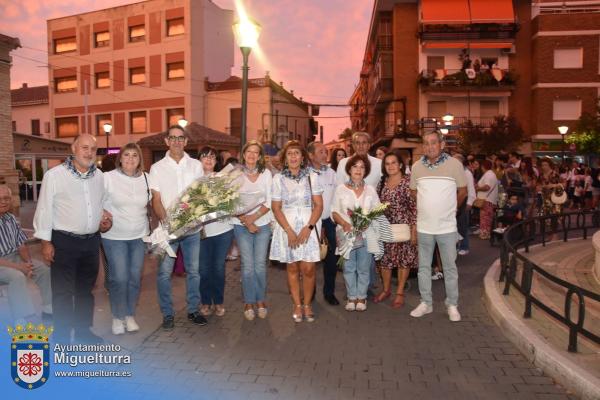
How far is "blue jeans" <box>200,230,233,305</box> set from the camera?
19.3 feet

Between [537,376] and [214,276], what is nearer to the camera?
[537,376]

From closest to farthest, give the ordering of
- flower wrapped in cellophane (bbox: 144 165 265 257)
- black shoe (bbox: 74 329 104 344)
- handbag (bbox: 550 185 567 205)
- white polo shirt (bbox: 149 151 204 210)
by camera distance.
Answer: black shoe (bbox: 74 329 104 344), flower wrapped in cellophane (bbox: 144 165 265 257), white polo shirt (bbox: 149 151 204 210), handbag (bbox: 550 185 567 205)

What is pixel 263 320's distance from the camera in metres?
5.86

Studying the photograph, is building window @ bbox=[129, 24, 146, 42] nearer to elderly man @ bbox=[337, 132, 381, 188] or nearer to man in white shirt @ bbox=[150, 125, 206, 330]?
elderly man @ bbox=[337, 132, 381, 188]

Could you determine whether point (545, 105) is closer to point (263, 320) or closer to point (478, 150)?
point (478, 150)

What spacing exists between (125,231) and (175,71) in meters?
31.0

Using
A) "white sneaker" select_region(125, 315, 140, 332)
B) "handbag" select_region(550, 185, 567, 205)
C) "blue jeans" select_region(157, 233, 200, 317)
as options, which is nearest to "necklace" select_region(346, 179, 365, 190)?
"blue jeans" select_region(157, 233, 200, 317)

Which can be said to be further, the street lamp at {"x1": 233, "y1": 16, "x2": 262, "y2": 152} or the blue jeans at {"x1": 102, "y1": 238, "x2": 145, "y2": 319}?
the street lamp at {"x1": 233, "y1": 16, "x2": 262, "y2": 152}

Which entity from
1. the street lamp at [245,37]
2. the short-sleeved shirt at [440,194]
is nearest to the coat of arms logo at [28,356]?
the short-sleeved shirt at [440,194]

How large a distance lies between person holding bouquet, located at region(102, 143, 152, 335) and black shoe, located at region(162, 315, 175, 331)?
0.94ft

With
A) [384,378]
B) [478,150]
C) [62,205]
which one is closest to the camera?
[384,378]

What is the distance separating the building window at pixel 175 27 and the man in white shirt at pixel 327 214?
29966 millimetres

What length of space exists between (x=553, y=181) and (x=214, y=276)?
33.5ft

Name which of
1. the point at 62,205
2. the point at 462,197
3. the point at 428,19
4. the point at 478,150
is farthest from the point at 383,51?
the point at 62,205
